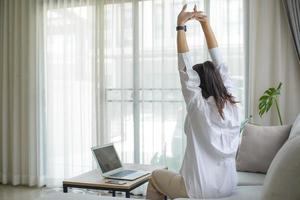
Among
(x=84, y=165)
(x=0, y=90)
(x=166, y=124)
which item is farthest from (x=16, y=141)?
(x=166, y=124)

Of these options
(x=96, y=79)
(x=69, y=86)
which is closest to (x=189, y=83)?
(x=96, y=79)

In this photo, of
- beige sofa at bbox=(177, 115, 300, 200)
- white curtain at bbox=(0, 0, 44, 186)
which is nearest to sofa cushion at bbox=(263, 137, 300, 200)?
beige sofa at bbox=(177, 115, 300, 200)

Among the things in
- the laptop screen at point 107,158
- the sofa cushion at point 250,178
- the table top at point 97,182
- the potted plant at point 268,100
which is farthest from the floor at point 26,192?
the potted plant at point 268,100

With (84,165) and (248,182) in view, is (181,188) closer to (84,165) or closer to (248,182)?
(248,182)

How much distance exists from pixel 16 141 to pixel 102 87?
1391 millimetres

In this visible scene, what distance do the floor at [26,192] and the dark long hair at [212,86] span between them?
2.23 meters

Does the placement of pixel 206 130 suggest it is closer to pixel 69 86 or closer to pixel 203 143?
pixel 203 143

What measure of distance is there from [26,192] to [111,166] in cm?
192

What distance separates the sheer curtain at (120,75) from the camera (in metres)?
4.00

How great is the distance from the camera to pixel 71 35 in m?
4.54

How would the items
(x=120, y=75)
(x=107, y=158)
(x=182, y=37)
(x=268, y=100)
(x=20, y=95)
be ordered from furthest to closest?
(x=20, y=95), (x=120, y=75), (x=268, y=100), (x=107, y=158), (x=182, y=37)

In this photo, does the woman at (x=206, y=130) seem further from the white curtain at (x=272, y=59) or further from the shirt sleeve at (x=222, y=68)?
the white curtain at (x=272, y=59)

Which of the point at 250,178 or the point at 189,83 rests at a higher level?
the point at 189,83

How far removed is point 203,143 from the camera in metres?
2.13
